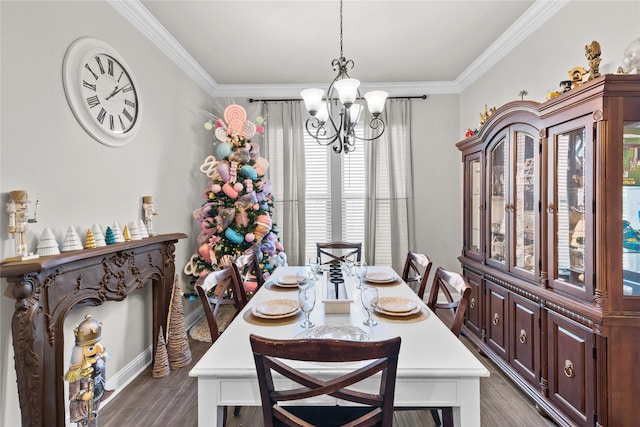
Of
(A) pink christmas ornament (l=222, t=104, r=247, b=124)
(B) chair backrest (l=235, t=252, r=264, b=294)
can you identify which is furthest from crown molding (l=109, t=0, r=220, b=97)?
(B) chair backrest (l=235, t=252, r=264, b=294)

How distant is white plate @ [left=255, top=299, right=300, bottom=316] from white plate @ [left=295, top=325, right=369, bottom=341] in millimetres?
258

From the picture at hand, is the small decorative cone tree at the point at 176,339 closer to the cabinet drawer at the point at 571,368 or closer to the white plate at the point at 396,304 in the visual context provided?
the white plate at the point at 396,304

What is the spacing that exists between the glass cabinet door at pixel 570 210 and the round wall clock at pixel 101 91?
291cm

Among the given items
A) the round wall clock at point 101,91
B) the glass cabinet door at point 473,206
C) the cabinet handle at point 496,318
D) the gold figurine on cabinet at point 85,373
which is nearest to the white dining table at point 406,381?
the gold figurine on cabinet at point 85,373

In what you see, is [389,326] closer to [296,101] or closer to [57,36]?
[57,36]

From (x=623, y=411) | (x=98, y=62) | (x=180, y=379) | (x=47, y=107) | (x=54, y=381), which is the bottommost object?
(x=180, y=379)

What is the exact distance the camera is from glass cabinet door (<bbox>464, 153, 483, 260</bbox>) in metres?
3.00

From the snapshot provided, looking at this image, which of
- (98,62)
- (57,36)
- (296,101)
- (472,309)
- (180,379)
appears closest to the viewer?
(57,36)

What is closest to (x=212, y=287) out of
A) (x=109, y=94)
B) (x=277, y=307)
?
(x=277, y=307)

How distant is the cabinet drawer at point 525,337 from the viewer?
2.13 m

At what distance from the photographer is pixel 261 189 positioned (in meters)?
3.51

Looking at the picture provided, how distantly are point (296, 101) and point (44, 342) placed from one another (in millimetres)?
3451

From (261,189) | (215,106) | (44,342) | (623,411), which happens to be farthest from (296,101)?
(623,411)

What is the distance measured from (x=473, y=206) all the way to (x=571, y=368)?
1.63 meters
